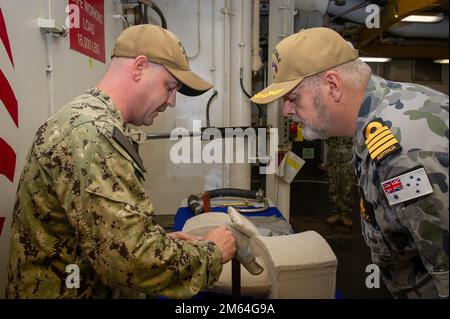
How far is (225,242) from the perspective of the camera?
0.96 m

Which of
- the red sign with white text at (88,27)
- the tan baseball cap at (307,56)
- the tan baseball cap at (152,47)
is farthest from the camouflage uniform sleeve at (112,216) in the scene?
the red sign with white text at (88,27)

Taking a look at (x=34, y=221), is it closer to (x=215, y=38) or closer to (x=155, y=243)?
(x=155, y=243)

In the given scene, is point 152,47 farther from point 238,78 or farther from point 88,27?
point 238,78

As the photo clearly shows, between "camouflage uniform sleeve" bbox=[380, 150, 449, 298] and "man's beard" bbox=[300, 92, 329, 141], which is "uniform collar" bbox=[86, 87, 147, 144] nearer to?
"man's beard" bbox=[300, 92, 329, 141]

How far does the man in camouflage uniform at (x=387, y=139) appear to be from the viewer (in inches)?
24.9

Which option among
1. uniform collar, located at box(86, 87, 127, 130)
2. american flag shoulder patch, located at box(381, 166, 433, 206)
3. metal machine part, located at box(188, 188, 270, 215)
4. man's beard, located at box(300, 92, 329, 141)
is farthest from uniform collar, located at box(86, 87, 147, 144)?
metal machine part, located at box(188, 188, 270, 215)

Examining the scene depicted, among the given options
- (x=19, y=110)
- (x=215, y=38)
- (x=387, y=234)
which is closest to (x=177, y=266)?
(x=387, y=234)

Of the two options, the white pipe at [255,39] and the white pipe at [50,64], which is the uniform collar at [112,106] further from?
the white pipe at [255,39]

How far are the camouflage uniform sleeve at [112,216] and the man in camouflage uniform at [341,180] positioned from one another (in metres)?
3.72

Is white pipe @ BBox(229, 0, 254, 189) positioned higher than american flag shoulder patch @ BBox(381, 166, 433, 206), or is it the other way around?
white pipe @ BBox(229, 0, 254, 189)

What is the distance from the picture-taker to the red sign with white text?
5.50 feet

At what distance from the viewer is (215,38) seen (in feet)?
8.63

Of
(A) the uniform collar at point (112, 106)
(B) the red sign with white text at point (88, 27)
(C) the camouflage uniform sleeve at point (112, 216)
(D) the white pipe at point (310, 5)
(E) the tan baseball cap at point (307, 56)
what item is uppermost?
(D) the white pipe at point (310, 5)

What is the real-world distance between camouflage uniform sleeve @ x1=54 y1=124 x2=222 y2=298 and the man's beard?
50 centimetres
